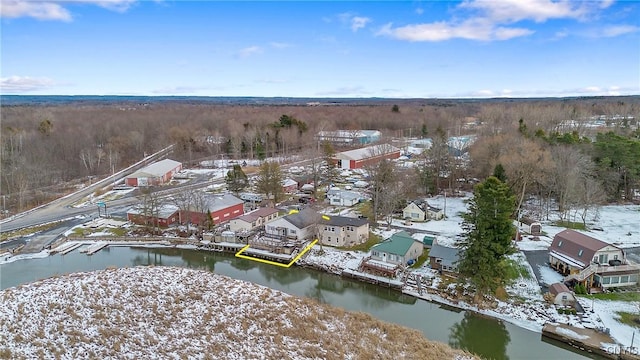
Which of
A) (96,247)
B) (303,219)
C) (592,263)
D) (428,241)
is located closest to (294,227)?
(303,219)

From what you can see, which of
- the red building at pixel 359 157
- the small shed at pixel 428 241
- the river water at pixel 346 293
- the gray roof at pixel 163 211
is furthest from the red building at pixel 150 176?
the small shed at pixel 428 241

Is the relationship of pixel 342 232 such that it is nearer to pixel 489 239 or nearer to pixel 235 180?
pixel 489 239

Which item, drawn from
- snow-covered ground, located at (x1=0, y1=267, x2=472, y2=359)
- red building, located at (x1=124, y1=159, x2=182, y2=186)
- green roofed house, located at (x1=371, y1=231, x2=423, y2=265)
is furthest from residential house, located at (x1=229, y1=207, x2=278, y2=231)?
red building, located at (x1=124, y1=159, x2=182, y2=186)

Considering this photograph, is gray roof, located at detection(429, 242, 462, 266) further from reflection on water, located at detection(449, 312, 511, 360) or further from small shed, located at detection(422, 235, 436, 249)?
reflection on water, located at detection(449, 312, 511, 360)

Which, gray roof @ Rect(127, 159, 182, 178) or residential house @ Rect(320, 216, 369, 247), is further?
gray roof @ Rect(127, 159, 182, 178)

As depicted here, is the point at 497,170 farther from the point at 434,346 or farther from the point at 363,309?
the point at 434,346

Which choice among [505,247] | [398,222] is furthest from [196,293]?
[398,222]

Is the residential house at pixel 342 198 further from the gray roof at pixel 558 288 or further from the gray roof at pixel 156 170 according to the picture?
the gray roof at pixel 156 170

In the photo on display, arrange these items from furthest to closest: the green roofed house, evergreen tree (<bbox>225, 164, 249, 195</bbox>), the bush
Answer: evergreen tree (<bbox>225, 164, 249, 195</bbox>), the green roofed house, the bush
